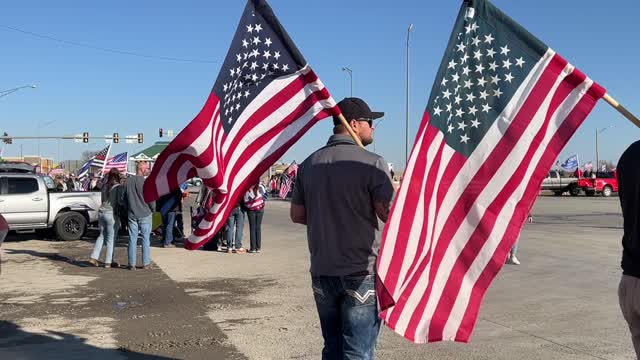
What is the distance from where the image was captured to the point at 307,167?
369 centimetres

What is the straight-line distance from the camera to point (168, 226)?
584 inches

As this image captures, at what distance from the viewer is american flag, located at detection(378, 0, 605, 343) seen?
3588 millimetres

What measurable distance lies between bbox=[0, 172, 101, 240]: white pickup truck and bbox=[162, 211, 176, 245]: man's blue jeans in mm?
3482

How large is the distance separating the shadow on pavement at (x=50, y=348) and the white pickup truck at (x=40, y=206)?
1064 cm

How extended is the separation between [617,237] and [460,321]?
14158mm

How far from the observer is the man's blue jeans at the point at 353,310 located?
11.3 feet

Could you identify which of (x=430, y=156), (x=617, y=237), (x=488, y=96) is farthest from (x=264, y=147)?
(x=617, y=237)

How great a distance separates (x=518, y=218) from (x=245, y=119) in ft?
6.75

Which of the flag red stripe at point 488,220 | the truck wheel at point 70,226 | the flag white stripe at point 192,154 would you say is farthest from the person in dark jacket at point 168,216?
the flag red stripe at point 488,220

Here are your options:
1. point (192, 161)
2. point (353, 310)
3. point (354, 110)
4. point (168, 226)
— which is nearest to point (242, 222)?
point (168, 226)

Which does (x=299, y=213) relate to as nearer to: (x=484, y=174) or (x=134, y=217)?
(x=484, y=174)

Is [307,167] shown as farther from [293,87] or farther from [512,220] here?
[512,220]

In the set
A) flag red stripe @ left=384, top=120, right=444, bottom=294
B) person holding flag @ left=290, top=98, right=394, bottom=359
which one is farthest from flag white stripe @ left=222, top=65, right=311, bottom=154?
flag red stripe @ left=384, top=120, right=444, bottom=294

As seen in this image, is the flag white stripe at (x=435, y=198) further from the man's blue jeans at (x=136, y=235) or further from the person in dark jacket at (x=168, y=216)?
the person in dark jacket at (x=168, y=216)
